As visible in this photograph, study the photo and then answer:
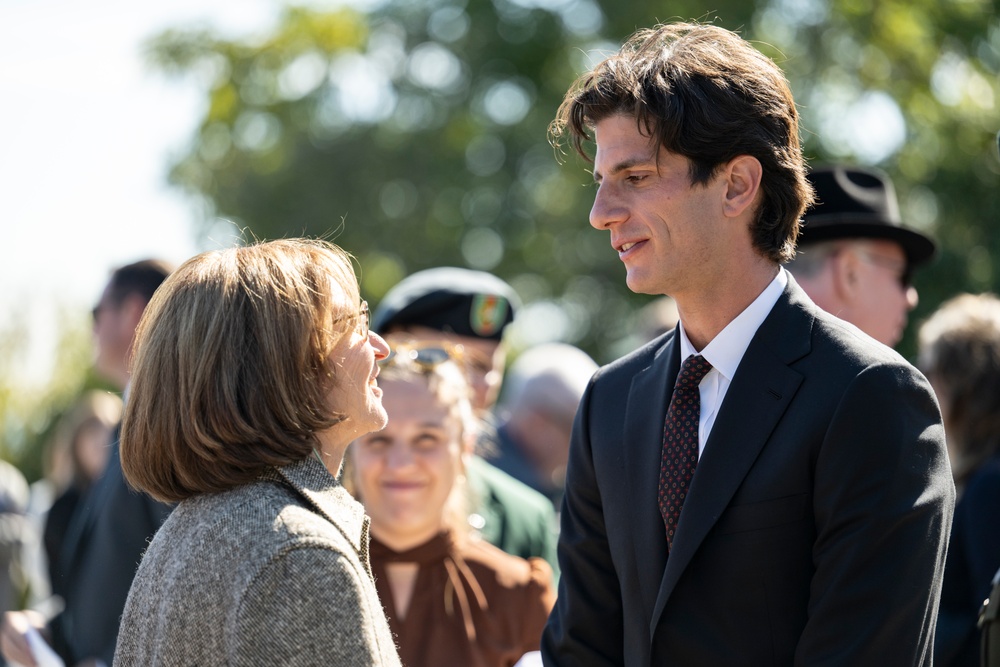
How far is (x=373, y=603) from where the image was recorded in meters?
2.15

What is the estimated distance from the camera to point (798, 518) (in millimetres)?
2309

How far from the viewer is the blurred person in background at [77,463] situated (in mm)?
6129

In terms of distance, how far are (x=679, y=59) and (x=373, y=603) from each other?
4.50ft

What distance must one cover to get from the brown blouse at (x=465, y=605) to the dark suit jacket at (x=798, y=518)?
0.96m

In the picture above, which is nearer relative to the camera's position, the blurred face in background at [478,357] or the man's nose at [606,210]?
the man's nose at [606,210]

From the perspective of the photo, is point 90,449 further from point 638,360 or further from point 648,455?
point 648,455

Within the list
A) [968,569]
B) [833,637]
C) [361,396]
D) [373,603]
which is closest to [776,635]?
[833,637]

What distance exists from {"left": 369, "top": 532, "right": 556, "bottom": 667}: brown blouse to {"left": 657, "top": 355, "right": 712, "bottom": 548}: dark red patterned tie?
46.4 inches

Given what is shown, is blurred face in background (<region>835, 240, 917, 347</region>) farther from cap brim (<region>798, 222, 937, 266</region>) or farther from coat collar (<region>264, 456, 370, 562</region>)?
coat collar (<region>264, 456, 370, 562</region>)

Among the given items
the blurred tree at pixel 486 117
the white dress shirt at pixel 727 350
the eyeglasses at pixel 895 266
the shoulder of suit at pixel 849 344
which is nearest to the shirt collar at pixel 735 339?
the white dress shirt at pixel 727 350

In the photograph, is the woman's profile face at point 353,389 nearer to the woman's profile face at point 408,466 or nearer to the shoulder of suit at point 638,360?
the shoulder of suit at point 638,360

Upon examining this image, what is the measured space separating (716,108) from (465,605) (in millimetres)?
1736

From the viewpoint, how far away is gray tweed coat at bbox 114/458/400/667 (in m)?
2.00

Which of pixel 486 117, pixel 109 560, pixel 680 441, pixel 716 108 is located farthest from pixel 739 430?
pixel 486 117
